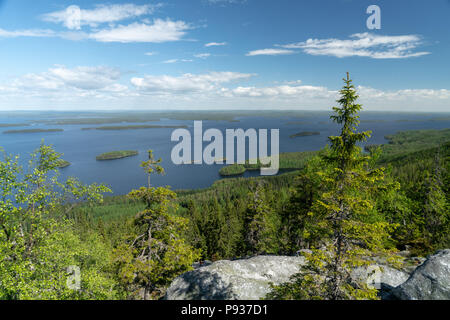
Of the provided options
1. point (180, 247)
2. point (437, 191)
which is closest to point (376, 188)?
point (180, 247)

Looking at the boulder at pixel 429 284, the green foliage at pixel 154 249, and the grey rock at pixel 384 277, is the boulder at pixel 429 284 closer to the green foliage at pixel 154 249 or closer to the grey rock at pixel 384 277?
the grey rock at pixel 384 277

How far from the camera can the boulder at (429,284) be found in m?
10.1

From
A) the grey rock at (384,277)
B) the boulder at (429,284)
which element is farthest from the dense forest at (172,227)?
the boulder at (429,284)

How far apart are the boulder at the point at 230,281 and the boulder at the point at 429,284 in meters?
5.41

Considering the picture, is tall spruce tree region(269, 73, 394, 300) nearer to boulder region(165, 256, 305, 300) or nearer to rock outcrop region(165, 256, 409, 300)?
rock outcrop region(165, 256, 409, 300)

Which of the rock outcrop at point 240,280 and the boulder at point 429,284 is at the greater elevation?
the boulder at point 429,284

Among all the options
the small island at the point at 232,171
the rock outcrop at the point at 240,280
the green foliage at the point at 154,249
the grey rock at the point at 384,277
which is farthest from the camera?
the small island at the point at 232,171

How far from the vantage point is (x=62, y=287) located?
33.4 ft

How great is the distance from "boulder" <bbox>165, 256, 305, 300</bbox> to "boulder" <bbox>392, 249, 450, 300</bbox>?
5.41m

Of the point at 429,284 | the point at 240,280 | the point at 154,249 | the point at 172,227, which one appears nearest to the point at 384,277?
the point at 429,284

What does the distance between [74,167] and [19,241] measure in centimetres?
20406

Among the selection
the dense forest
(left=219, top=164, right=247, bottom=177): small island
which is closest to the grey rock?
the dense forest
